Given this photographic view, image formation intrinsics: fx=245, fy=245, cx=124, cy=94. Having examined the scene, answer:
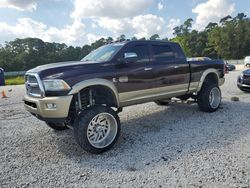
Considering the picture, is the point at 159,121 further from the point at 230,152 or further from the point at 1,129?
the point at 1,129

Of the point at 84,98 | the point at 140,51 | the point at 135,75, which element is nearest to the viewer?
the point at 84,98

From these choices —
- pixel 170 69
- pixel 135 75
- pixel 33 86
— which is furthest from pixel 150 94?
pixel 33 86

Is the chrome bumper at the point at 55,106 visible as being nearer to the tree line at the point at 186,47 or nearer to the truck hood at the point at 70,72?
the truck hood at the point at 70,72

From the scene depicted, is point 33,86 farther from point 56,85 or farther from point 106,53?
point 106,53

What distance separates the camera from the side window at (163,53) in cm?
561

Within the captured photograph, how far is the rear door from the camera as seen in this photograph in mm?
5523

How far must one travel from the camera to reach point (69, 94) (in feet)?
13.4

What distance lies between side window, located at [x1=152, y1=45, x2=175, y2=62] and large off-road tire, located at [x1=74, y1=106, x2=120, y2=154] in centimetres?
188

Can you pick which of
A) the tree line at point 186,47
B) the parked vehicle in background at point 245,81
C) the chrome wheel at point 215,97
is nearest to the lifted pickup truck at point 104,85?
the chrome wheel at point 215,97

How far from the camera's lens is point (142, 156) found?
4.06 meters

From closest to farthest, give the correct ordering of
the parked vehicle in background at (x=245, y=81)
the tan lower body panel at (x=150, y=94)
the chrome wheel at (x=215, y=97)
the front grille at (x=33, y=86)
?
the front grille at (x=33, y=86) → the tan lower body panel at (x=150, y=94) → the chrome wheel at (x=215, y=97) → the parked vehicle in background at (x=245, y=81)

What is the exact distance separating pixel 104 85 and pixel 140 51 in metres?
1.35

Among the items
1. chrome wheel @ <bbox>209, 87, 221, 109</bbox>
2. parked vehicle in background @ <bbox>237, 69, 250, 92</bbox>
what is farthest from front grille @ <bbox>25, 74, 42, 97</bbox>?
parked vehicle in background @ <bbox>237, 69, 250, 92</bbox>

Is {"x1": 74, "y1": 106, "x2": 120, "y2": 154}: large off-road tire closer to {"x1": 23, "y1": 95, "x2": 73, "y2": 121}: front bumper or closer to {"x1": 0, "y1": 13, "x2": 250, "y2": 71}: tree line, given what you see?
{"x1": 23, "y1": 95, "x2": 73, "y2": 121}: front bumper
